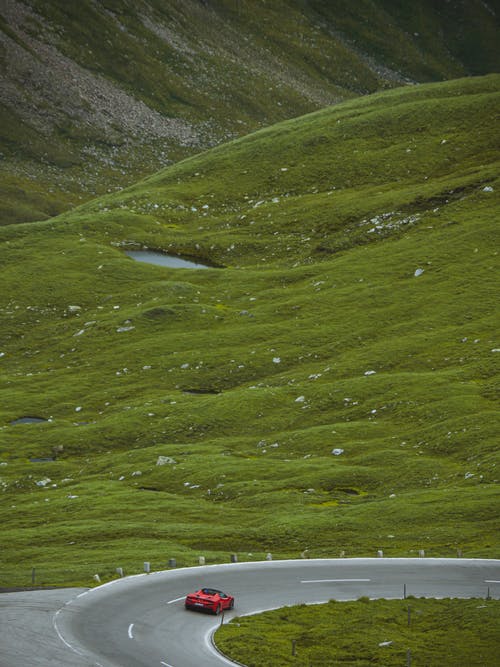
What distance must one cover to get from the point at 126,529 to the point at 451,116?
4674 inches

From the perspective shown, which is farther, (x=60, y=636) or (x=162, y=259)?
(x=162, y=259)

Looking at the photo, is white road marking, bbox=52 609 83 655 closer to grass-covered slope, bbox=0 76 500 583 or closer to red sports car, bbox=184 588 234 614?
red sports car, bbox=184 588 234 614

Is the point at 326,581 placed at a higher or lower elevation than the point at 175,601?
higher

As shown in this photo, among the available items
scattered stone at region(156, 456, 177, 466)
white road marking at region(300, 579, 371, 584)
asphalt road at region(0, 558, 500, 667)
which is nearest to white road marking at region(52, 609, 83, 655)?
asphalt road at region(0, 558, 500, 667)

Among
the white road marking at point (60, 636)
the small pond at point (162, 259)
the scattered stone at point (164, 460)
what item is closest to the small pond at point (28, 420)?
the scattered stone at point (164, 460)

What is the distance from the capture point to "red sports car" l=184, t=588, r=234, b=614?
48.7 m

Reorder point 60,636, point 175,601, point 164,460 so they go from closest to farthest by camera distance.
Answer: point 60,636 → point 175,601 → point 164,460

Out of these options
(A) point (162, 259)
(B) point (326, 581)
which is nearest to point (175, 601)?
(B) point (326, 581)

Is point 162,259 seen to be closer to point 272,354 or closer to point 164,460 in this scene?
point 272,354

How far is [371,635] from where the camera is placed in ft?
151

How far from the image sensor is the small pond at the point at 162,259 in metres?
144

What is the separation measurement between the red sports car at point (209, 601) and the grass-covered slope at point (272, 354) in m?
9.65

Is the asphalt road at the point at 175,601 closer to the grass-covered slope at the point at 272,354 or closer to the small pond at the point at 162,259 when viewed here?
the grass-covered slope at the point at 272,354

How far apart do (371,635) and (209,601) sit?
8.13 meters
